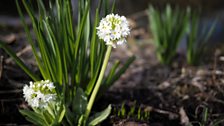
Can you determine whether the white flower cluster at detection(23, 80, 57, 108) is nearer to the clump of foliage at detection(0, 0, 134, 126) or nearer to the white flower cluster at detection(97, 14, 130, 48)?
the clump of foliage at detection(0, 0, 134, 126)

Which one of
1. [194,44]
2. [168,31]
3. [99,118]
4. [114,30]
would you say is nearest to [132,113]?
[99,118]

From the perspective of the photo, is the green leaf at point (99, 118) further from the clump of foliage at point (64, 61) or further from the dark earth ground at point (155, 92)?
the dark earth ground at point (155, 92)

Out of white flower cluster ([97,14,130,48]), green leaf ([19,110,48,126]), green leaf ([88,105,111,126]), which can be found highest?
white flower cluster ([97,14,130,48])

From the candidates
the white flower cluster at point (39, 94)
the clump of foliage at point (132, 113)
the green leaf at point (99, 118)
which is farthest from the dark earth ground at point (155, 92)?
the white flower cluster at point (39, 94)

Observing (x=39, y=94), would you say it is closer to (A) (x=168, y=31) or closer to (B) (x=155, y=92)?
(B) (x=155, y=92)

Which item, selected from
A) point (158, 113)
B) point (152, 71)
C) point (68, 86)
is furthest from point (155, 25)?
point (68, 86)

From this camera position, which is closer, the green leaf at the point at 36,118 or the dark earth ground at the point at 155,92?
the green leaf at the point at 36,118

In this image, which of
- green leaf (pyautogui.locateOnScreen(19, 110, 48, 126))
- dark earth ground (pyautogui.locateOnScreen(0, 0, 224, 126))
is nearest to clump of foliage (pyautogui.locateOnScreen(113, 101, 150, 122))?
dark earth ground (pyautogui.locateOnScreen(0, 0, 224, 126))
